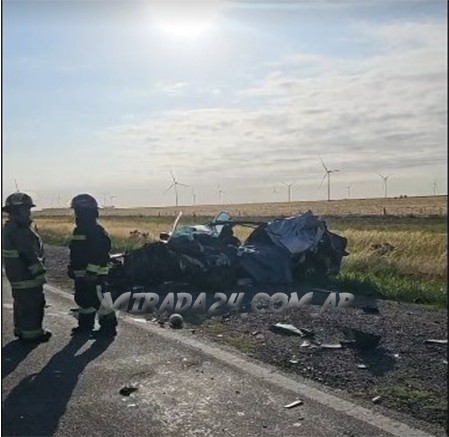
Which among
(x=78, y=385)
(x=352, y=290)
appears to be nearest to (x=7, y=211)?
(x=78, y=385)

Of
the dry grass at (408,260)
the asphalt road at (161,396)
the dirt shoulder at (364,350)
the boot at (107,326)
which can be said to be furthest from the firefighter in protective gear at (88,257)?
the dry grass at (408,260)

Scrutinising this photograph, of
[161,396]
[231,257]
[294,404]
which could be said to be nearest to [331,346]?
[294,404]

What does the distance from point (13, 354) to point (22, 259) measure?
3.84 ft

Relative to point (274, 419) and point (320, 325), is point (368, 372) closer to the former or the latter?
point (274, 419)

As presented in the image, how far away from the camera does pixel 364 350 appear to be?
6.29 metres

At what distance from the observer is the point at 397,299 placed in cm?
983

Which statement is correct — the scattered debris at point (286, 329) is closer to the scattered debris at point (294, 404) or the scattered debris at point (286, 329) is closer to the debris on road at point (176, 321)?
the debris on road at point (176, 321)

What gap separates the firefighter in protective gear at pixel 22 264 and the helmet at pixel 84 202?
20.5 inches

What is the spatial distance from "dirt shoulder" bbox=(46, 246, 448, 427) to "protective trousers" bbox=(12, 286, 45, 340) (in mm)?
1729

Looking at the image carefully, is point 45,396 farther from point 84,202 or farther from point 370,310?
point 370,310

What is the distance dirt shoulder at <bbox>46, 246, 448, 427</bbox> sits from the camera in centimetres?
499

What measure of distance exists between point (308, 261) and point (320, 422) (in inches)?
291

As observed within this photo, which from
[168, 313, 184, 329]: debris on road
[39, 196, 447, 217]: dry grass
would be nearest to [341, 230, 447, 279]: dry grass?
Result: [168, 313, 184, 329]: debris on road

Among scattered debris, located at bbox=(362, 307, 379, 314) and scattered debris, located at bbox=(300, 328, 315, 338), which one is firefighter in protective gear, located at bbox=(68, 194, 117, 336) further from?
scattered debris, located at bbox=(362, 307, 379, 314)
